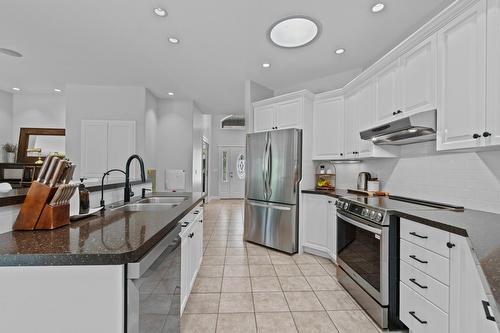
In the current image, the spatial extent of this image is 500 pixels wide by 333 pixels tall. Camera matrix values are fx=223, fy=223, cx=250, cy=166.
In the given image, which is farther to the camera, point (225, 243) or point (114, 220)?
point (225, 243)

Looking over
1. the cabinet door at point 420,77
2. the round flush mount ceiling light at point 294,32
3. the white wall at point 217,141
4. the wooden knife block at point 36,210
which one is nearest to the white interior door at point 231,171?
the white wall at point 217,141

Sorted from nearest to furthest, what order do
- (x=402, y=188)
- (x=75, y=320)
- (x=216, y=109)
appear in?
(x=75, y=320), (x=402, y=188), (x=216, y=109)

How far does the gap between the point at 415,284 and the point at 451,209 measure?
0.71m

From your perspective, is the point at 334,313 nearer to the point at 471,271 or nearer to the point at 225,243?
the point at 471,271

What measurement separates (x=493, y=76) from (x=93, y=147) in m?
5.63

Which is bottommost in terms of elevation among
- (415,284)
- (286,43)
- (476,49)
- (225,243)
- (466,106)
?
(225,243)

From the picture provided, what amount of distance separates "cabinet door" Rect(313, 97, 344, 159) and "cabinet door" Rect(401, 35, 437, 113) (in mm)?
1086

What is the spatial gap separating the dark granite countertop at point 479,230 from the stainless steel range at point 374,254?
0.17 meters

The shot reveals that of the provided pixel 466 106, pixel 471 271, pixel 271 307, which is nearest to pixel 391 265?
pixel 471 271

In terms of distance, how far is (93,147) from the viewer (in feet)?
14.8

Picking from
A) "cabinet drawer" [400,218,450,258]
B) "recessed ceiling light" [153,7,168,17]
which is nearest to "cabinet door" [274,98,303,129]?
"recessed ceiling light" [153,7,168,17]

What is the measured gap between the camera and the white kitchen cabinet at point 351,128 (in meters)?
2.95

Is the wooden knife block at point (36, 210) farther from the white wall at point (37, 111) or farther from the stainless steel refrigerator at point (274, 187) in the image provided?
the white wall at point (37, 111)

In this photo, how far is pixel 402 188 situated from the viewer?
2549mm
